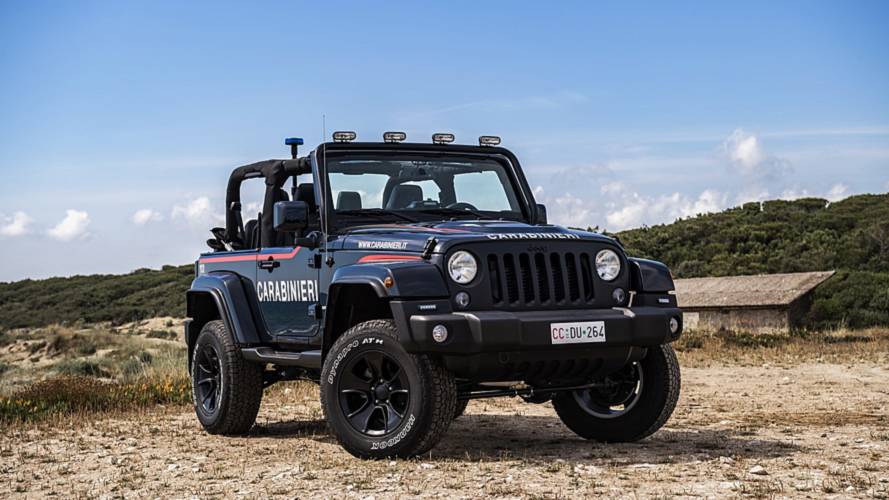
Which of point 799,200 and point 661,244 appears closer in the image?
point 661,244

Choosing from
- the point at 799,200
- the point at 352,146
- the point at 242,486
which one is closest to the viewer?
the point at 242,486

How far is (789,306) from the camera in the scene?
3206 cm

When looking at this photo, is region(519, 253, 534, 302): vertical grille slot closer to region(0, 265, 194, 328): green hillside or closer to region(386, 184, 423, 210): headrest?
region(386, 184, 423, 210): headrest

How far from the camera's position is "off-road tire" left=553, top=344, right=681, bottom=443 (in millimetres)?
8086

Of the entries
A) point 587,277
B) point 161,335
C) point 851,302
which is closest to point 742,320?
point 851,302

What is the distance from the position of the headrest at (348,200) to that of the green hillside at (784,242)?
3255cm

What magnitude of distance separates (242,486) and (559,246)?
256 centimetres

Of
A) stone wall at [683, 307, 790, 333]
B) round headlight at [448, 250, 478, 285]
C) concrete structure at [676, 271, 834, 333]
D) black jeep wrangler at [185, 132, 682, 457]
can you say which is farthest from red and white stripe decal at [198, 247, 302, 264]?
stone wall at [683, 307, 790, 333]

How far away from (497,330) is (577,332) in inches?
23.8

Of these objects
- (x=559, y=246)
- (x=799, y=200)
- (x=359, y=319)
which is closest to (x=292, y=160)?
(x=359, y=319)

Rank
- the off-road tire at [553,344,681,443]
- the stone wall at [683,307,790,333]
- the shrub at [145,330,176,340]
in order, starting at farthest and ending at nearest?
the shrub at [145,330,176,340] < the stone wall at [683,307,790,333] < the off-road tire at [553,344,681,443]

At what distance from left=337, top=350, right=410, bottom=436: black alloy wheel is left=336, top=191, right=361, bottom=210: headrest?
4.94ft

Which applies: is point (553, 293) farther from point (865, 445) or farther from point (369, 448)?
point (865, 445)

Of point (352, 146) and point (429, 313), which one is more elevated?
point (352, 146)
